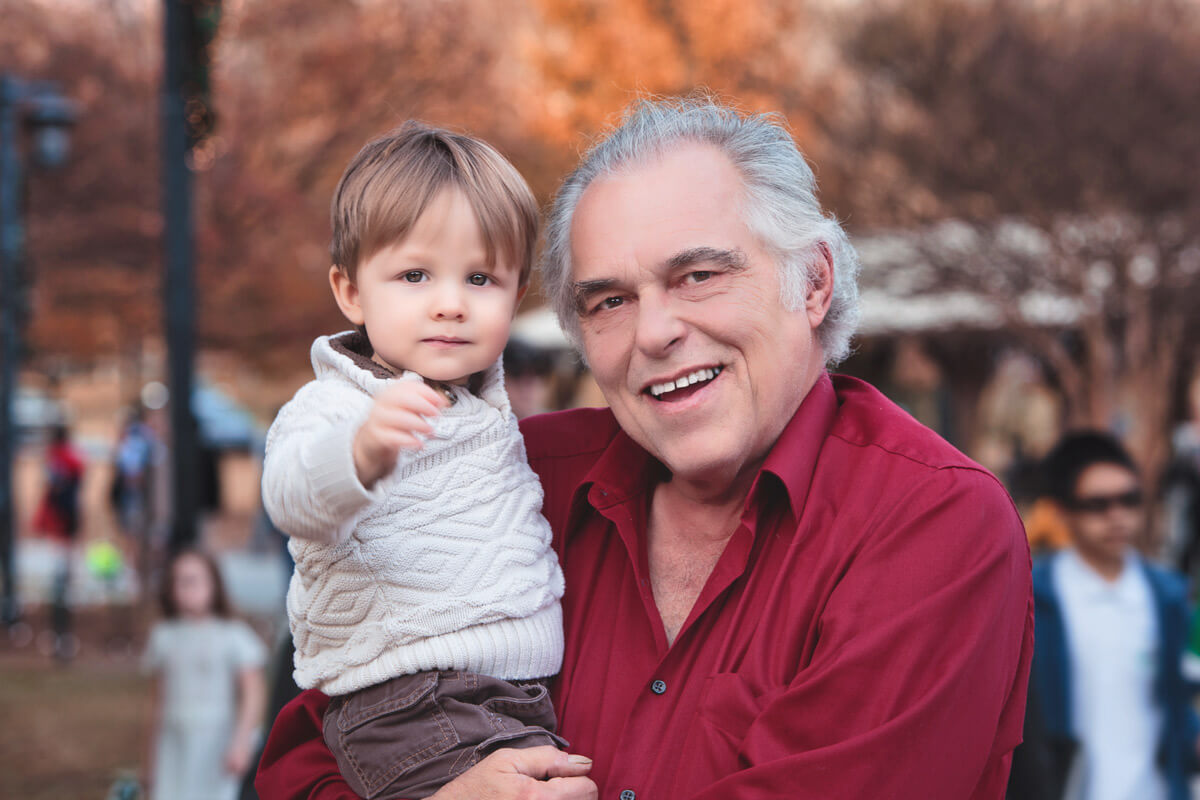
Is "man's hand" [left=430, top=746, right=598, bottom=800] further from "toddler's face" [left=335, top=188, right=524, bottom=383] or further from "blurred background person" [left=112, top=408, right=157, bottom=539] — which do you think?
"blurred background person" [left=112, top=408, right=157, bottom=539]

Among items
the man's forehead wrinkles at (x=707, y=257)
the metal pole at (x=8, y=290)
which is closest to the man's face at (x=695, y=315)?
the man's forehead wrinkles at (x=707, y=257)

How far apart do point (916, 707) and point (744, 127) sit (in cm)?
111

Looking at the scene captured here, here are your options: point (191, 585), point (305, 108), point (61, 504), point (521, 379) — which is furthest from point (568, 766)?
point (61, 504)

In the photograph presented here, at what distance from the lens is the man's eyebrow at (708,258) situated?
2.16 meters

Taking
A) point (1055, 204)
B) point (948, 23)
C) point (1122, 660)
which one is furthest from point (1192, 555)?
point (1122, 660)

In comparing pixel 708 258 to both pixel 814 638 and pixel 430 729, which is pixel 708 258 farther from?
pixel 430 729

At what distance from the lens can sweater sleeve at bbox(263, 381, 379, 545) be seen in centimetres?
192

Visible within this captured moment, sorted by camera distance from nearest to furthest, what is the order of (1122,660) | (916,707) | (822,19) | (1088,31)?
(916,707) → (1122,660) → (1088,31) → (822,19)

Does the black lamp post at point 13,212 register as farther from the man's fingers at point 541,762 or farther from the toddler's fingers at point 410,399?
the man's fingers at point 541,762

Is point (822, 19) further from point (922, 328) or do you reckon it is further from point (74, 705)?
point (74, 705)

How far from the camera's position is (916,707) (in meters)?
1.76

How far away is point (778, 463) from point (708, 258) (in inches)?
14.9

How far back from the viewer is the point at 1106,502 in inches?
196

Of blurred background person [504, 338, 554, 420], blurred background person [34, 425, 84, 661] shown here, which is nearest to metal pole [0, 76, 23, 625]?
blurred background person [34, 425, 84, 661]
